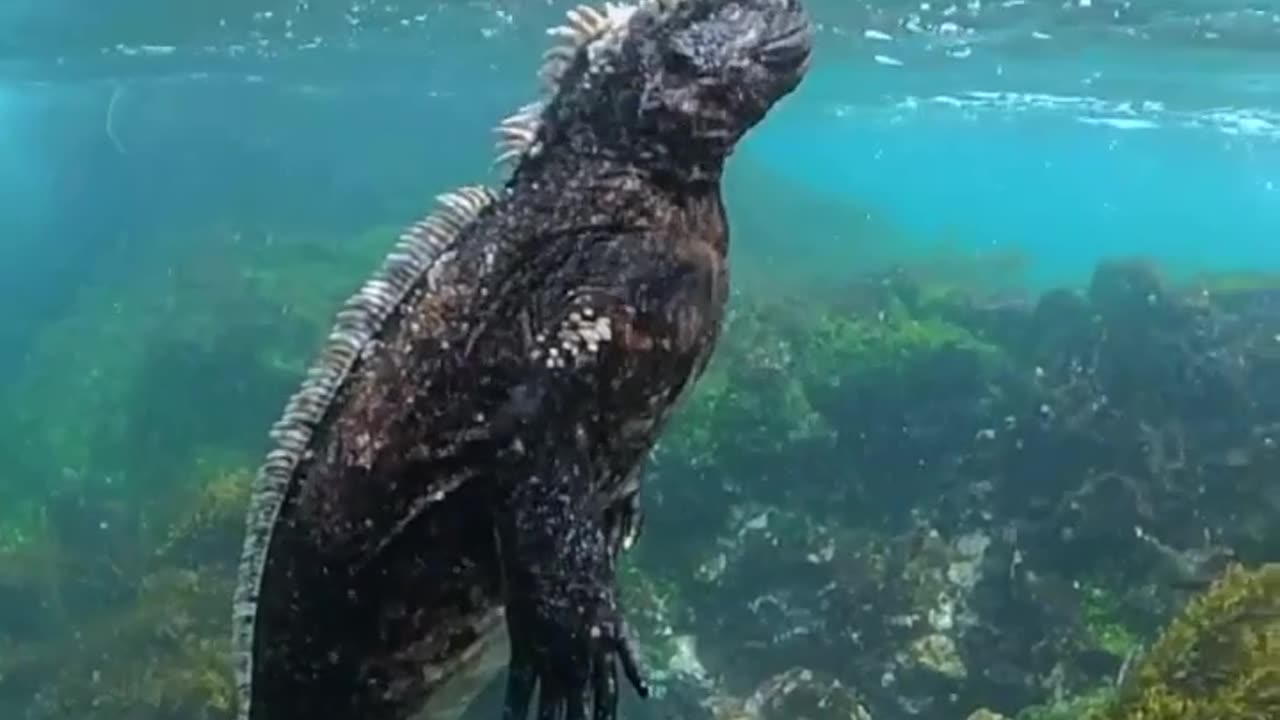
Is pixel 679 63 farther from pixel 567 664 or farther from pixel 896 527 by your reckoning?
pixel 896 527

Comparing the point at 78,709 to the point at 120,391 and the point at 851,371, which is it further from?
the point at 120,391

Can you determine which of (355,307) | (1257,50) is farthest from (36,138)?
(355,307)

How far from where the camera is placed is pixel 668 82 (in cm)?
331

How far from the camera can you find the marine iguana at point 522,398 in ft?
9.77

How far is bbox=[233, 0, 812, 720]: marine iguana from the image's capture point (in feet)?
9.77

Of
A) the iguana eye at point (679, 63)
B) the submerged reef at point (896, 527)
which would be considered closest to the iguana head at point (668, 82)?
the iguana eye at point (679, 63)

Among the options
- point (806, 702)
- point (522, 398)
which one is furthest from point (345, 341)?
point (806, 702)

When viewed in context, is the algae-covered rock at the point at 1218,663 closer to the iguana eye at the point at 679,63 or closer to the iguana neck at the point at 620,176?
the iguana neck at the point at 620,176

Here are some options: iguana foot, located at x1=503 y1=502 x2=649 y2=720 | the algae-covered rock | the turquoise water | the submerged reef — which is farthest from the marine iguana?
the turquoise water

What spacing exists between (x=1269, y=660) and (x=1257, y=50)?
2538cm

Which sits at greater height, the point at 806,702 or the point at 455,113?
the point at 806,702

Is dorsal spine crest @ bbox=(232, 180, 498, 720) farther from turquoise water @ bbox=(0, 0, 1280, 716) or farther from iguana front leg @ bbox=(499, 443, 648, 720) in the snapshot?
turquoise water @ bbox=(0, 0, 1280, 716)

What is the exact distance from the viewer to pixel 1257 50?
2655 cm

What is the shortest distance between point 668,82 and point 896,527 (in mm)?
10824
